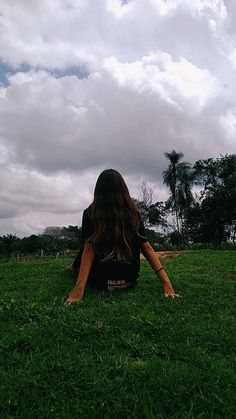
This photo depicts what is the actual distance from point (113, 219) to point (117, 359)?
221 centimetres

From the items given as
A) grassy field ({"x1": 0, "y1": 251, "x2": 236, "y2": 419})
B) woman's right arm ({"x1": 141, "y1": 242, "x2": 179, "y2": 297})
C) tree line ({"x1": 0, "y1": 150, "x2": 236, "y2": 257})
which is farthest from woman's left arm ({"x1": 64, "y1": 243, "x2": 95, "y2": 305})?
tree line ({"x1": 0, "y1": 150, "x2": 236, "y2": 257})

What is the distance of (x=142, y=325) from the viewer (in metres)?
3.69

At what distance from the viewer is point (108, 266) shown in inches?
194

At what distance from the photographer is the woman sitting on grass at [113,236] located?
15.9 feet

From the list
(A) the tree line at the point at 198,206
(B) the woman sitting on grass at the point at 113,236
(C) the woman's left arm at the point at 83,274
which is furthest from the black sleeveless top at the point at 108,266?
(A) the tree line at the point at 198,206

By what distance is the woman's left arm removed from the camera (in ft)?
14.7

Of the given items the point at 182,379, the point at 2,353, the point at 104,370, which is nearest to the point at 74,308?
the point at 2,353

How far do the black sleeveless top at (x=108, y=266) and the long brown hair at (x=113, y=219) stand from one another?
83 millimetres

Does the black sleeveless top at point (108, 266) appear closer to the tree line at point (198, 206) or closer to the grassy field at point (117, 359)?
the grassy field at point (117, 359)

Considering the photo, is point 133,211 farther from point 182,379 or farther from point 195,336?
point 182,379

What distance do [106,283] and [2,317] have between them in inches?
60.1

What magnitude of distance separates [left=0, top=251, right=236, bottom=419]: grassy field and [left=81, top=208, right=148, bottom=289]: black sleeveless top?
0.38 m

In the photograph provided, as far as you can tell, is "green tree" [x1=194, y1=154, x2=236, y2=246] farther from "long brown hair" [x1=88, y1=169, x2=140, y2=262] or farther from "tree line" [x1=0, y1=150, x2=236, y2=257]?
"long brown hair" [x1=88, y1=169, x2=140, y2=262]

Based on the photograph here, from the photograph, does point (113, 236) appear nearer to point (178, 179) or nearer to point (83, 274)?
point (83, 274)
